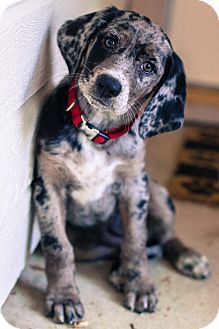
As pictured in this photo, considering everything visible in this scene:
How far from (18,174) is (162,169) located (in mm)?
1617

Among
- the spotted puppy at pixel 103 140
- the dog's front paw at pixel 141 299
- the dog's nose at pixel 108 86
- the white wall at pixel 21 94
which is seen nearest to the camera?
the white wall at pixel 21 94

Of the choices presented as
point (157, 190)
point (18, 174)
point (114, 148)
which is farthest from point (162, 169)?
point (18, 174)

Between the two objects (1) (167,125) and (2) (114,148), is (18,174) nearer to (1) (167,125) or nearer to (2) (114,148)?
(2) (114,148)

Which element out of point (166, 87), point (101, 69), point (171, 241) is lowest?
point (171, 241)

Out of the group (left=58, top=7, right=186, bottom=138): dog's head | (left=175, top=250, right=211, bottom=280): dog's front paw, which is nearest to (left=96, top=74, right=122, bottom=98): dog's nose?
(left=58, top=7, right=186, bottom=138): dog's head

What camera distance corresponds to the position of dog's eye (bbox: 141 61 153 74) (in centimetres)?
204

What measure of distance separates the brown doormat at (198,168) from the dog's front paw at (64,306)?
1.15 metres

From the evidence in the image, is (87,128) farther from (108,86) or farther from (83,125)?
(108,86)

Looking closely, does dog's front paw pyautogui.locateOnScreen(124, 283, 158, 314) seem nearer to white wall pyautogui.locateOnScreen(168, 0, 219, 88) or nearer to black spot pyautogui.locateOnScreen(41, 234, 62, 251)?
black spot pyautogui.locateOnScreen(41, 234, 62, 251)

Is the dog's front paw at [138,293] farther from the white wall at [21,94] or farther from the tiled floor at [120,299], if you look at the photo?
the white wall at [21,94]

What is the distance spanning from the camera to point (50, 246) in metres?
2.28

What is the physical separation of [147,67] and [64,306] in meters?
0.91

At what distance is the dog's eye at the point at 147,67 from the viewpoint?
80.5 inches

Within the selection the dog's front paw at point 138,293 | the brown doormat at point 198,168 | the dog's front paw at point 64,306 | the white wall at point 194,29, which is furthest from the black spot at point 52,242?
the brown doormat at point 198,168
